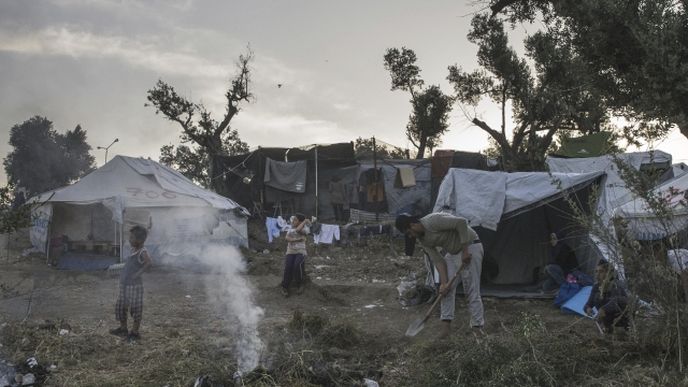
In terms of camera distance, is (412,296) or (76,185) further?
(76,185)

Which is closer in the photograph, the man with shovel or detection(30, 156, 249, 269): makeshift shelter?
the man with shovel

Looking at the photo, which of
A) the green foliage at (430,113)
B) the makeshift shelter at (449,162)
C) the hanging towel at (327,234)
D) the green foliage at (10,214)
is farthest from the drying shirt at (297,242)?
the green foliage at (430,113)

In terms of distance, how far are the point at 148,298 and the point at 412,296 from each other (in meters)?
4.45

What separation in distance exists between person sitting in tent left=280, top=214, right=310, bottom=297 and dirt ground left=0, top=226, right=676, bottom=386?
218mm

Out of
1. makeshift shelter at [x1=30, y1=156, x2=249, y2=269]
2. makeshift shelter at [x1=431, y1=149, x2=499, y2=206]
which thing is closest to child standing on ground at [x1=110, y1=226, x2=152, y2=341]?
makeshift shelter at [x1=30, y1=156, x2=249, y2=269]

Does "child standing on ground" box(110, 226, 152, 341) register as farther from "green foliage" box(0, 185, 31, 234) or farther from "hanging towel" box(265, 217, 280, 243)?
"hanging towel" box(265, 217, 280, 243)

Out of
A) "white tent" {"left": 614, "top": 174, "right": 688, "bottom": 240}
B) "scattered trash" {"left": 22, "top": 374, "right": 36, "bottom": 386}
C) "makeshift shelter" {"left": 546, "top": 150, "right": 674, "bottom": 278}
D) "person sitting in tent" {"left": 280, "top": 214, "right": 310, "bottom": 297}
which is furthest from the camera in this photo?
"person sitting in tent" {"left": 280, "top": 214, "right": 310, "bottom": 297}

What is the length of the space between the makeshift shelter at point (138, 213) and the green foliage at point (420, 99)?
9748 mm

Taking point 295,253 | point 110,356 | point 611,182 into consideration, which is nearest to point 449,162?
point 611,182

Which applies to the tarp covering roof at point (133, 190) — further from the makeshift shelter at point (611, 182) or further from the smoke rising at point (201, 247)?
the makeshift shelter at point (611, 182)

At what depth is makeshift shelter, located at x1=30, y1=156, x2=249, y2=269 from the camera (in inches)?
513

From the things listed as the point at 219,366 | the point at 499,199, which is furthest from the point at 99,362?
the point at 499,199

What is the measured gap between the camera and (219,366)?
452 centimetres

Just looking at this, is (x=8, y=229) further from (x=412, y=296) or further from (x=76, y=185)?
(x=76, y=185)
